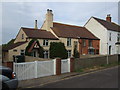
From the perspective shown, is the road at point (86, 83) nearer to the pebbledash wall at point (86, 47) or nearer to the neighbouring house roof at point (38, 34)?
the neighbouring house roof at point (38, 34)

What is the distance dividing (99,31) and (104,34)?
60.7 inches

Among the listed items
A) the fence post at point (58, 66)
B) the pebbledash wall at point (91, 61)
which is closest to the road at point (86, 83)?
the fence post at point (58, 66)

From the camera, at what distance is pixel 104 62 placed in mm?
21391

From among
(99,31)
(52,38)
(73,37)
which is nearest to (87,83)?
(52,38)

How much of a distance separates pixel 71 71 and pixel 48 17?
68.0ft

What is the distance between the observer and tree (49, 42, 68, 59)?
30502mm

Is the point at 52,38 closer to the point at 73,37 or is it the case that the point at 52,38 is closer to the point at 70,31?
the point at 73,37

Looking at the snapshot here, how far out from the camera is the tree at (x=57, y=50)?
3050 centimetres

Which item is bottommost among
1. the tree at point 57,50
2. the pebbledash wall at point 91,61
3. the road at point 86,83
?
the road at point 86,83

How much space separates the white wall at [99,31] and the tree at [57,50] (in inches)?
442

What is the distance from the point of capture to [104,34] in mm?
37625

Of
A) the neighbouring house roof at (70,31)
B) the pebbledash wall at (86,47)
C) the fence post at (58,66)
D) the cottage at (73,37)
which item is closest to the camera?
the fence post at (58,66)

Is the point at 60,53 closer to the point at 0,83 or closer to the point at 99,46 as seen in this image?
the point at 99,46

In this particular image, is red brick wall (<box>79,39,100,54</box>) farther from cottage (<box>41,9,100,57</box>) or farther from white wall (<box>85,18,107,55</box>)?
white wall (<box>85,18,107,55</box>)
